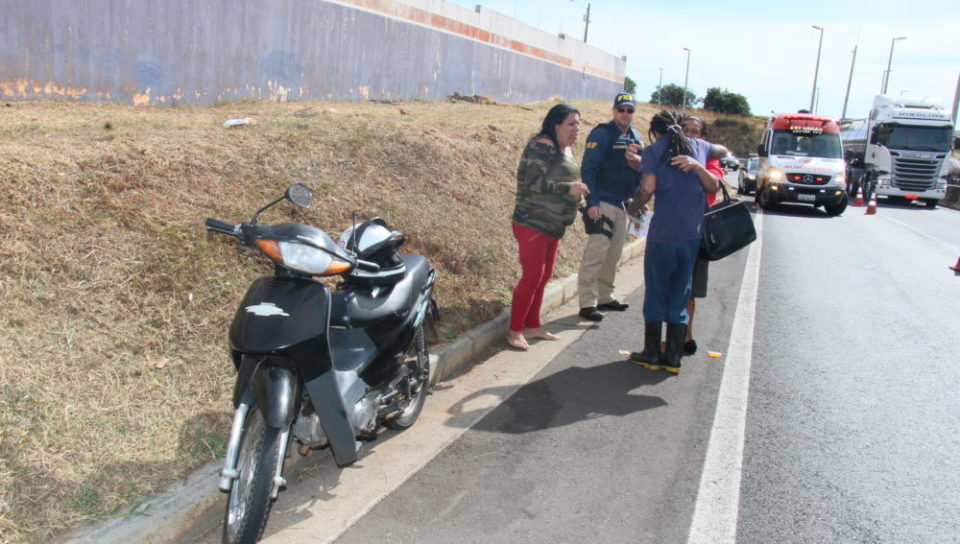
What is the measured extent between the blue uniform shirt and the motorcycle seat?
2807 mm

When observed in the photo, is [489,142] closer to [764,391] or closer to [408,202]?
[408,202]

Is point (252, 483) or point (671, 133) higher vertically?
point (671, 133)

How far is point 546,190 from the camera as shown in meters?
5.61

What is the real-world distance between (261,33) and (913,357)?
13.2 meters

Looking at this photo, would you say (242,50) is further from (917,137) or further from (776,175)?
(917,137)

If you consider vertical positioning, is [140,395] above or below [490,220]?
below

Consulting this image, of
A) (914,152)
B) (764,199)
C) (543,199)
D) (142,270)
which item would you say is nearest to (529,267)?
(543,199)

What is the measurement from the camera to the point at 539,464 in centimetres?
406

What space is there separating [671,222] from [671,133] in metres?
0.64

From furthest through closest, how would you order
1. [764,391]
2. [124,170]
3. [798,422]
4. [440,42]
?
[440,42]
[124,170]
[764,391]
[798,422]

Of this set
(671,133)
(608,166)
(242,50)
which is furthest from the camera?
(242,50)

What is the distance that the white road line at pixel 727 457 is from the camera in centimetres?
347

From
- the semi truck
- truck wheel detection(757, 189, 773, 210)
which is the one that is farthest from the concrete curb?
the semi truck

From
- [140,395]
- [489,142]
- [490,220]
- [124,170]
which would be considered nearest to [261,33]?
[489,142]
